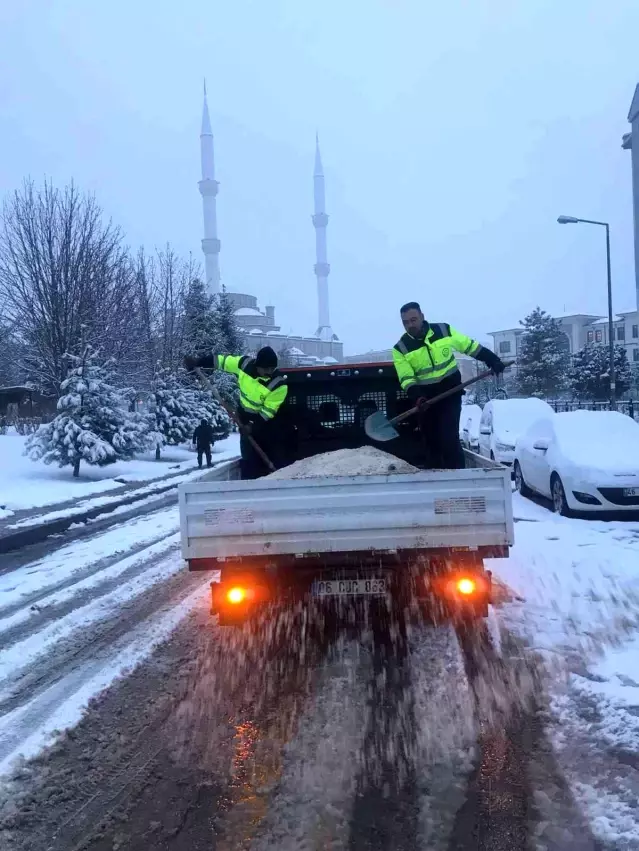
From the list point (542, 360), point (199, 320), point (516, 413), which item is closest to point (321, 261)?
point (542, 360)

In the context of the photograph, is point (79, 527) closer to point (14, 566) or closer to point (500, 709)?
point (14, 566)

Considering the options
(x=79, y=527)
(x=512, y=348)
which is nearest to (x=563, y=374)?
(x=512, y=348)

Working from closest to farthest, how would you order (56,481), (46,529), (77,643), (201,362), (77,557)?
(77,643) → (201,362) → (77,557) → (46,529) → (56,481)

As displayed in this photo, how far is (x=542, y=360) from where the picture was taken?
53156 mm

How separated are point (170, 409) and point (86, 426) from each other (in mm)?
10029

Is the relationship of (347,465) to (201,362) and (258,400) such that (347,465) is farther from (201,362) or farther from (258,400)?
(201,362)

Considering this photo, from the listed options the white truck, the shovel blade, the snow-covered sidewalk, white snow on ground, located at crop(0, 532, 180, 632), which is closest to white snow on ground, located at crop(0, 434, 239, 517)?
the snow-covered sidewalk

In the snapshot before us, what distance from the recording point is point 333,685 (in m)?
4.91

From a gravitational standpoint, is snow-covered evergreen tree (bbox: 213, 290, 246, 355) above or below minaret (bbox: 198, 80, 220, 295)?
below

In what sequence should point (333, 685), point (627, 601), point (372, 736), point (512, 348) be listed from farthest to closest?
point (512, 348)
point (627, 601)
point (333, 685)
point (372, 736)

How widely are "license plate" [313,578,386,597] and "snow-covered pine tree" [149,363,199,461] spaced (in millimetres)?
25337

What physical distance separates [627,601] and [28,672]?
4885mm

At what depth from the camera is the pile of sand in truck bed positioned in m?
6.04

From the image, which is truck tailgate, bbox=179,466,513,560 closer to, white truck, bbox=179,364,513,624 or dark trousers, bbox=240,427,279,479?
white truck, bbox=179,364,513,624
